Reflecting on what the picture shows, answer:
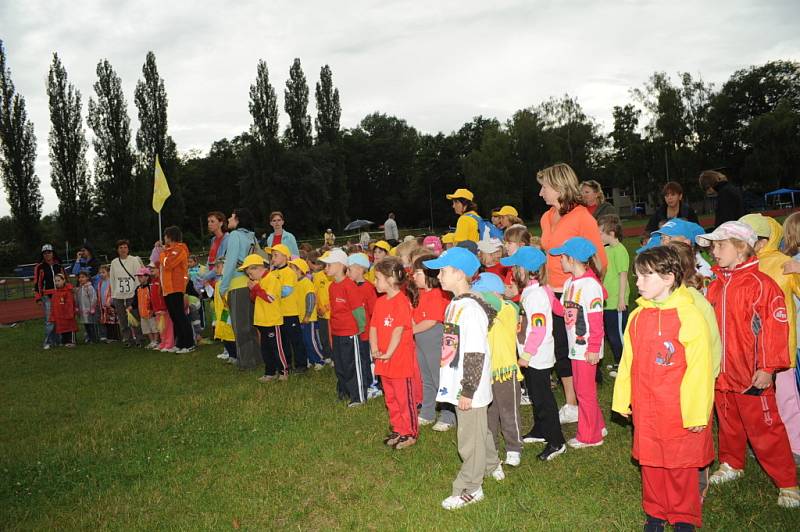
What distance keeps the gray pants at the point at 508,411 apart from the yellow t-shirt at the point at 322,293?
453 cm

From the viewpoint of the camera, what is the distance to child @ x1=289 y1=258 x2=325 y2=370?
8906 millimetres

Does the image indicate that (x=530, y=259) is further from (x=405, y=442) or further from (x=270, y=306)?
(x=270, y=306)

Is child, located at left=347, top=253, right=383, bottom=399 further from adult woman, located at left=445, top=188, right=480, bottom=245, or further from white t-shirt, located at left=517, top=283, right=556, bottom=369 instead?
white t-shirt, located at left=517, top=283, right=556, bottom=369

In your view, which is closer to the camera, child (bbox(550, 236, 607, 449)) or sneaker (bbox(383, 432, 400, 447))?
child (bbox(550, 236, 607, 449))

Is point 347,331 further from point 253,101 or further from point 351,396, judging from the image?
point 253,101

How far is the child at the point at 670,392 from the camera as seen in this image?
3.43 m

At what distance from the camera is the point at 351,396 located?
725 centimetres

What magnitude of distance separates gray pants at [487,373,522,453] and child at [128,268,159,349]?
32.4 ft

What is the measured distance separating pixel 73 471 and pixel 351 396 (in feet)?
9.80

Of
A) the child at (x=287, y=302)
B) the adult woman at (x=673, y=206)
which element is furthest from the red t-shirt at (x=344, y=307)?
the adult woman at (x=673, y=206)

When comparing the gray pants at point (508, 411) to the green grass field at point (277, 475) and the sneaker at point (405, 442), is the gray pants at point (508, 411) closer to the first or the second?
the green grass field at point (277, 475)

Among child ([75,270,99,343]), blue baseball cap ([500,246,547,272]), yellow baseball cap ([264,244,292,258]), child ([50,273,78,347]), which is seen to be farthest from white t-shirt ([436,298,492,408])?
child ([50,273,78,347])

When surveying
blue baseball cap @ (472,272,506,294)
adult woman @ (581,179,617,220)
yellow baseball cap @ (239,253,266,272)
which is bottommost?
blue baseball cap @ (472,272,506,294)

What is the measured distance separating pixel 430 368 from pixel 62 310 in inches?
458
